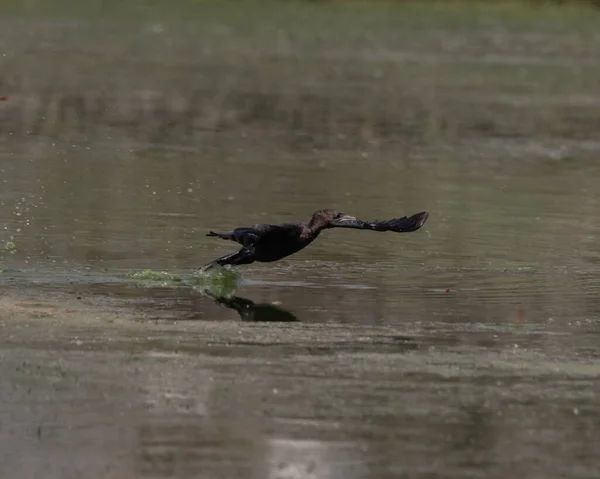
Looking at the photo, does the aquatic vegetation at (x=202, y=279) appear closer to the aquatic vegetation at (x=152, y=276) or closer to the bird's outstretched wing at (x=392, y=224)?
the aquatic vegetation at (x=152, y=276)

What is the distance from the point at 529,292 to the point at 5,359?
4.14m

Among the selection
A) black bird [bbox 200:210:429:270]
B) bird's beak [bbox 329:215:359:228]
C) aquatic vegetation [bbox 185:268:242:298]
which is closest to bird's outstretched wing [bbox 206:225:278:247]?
black bird [bbox 200:210:429:270]

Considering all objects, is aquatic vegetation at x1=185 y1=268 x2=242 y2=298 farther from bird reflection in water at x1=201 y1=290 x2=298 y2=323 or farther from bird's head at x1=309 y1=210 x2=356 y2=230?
bird's head at x1=309 y1=210 x2=356 y2=230

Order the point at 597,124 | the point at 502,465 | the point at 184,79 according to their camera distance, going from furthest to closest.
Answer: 1. the point at 184,79
2. the point at 597,124
3. the point at 502,465

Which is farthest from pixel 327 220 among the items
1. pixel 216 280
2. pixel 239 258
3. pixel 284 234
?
pixel 216 280

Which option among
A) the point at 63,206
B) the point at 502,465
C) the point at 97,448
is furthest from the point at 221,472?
the point at 63,206

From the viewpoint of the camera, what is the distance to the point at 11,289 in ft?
33.8

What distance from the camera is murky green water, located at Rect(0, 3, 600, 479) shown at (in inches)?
278

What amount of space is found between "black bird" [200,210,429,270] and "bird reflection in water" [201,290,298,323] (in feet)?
1.29

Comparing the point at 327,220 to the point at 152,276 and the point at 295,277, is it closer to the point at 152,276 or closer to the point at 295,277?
the point at 295,277

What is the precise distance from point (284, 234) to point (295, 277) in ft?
1.70

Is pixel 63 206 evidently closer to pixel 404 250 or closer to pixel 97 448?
pixel 404 250

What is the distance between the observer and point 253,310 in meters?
10.0

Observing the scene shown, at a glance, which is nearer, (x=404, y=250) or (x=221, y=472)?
(x=221, y=472)
